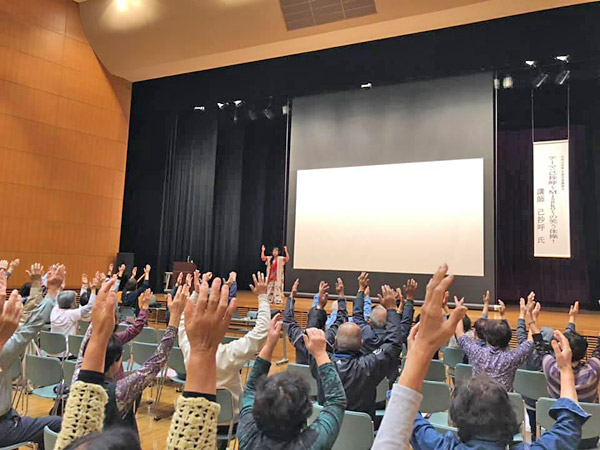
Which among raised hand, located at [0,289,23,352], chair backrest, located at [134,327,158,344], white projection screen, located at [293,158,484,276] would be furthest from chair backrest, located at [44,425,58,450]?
white projection screen, located at [293,158,484,276]

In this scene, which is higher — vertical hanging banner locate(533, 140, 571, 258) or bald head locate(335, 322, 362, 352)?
vertical hanging banner locate(533, 140, 571, 258)

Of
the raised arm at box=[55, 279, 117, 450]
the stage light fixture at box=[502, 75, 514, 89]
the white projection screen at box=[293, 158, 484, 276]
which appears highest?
the stage light fixture at box=[502, 75, 514, 89]

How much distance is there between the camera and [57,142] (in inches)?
404

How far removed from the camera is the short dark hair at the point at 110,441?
773 mm

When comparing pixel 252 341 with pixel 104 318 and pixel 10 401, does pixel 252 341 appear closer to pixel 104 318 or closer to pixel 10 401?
pixel 10 401

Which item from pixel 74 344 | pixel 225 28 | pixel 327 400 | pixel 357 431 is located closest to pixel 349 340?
pixel 357 431

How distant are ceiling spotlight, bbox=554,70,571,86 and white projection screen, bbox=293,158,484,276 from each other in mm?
2256

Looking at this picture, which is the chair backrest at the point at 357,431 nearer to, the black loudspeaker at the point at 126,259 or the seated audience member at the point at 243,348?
the seated audience member at the point at 243,348

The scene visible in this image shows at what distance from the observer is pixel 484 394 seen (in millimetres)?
1407

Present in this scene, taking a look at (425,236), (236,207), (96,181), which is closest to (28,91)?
(96,181)

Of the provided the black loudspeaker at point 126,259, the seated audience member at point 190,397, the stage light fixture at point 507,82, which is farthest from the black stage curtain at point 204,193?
the seated audience member at point 190,397

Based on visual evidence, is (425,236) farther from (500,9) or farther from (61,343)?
(61,343)

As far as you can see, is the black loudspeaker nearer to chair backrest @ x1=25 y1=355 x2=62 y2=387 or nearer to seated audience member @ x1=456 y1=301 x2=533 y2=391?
chair backrest @ x1=25 y1=355 x2=62 y2=387

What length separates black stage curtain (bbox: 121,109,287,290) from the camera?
12.2m
